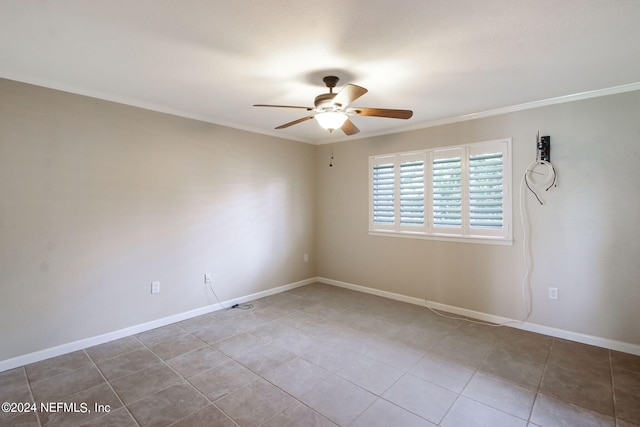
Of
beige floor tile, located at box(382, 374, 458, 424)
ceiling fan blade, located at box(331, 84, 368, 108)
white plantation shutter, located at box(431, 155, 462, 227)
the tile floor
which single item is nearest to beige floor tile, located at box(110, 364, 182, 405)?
→ the tile floor

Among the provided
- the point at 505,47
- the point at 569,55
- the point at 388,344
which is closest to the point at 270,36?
the point at 505,47

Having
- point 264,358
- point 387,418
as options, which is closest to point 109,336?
point 264,358

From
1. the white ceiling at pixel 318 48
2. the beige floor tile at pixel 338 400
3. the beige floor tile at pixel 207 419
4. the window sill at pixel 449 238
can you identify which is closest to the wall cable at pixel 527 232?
the window sill at pixel 449 238

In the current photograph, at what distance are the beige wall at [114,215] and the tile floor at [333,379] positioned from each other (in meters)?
0.39

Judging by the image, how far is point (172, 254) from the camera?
11.5 ft

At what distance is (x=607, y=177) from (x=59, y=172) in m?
5.14

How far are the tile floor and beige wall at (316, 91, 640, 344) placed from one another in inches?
14.2

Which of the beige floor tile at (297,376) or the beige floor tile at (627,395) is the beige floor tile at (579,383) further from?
the beige floor tile at (297,376)

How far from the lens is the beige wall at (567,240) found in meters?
2.77

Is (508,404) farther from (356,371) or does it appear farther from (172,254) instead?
(172,254)

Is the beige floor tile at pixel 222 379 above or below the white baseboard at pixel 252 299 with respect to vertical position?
below

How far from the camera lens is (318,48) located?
2086mm

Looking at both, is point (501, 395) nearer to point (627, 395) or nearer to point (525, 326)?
point (627, 395)

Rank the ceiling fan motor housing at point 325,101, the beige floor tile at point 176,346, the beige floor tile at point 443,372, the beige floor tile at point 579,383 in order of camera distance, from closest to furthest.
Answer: the beige floor tile at point 579,383, the beige floor tile at point 443,372, the ceiling fan motor housing at point 325,101, the beige floor tile at point 176,346
